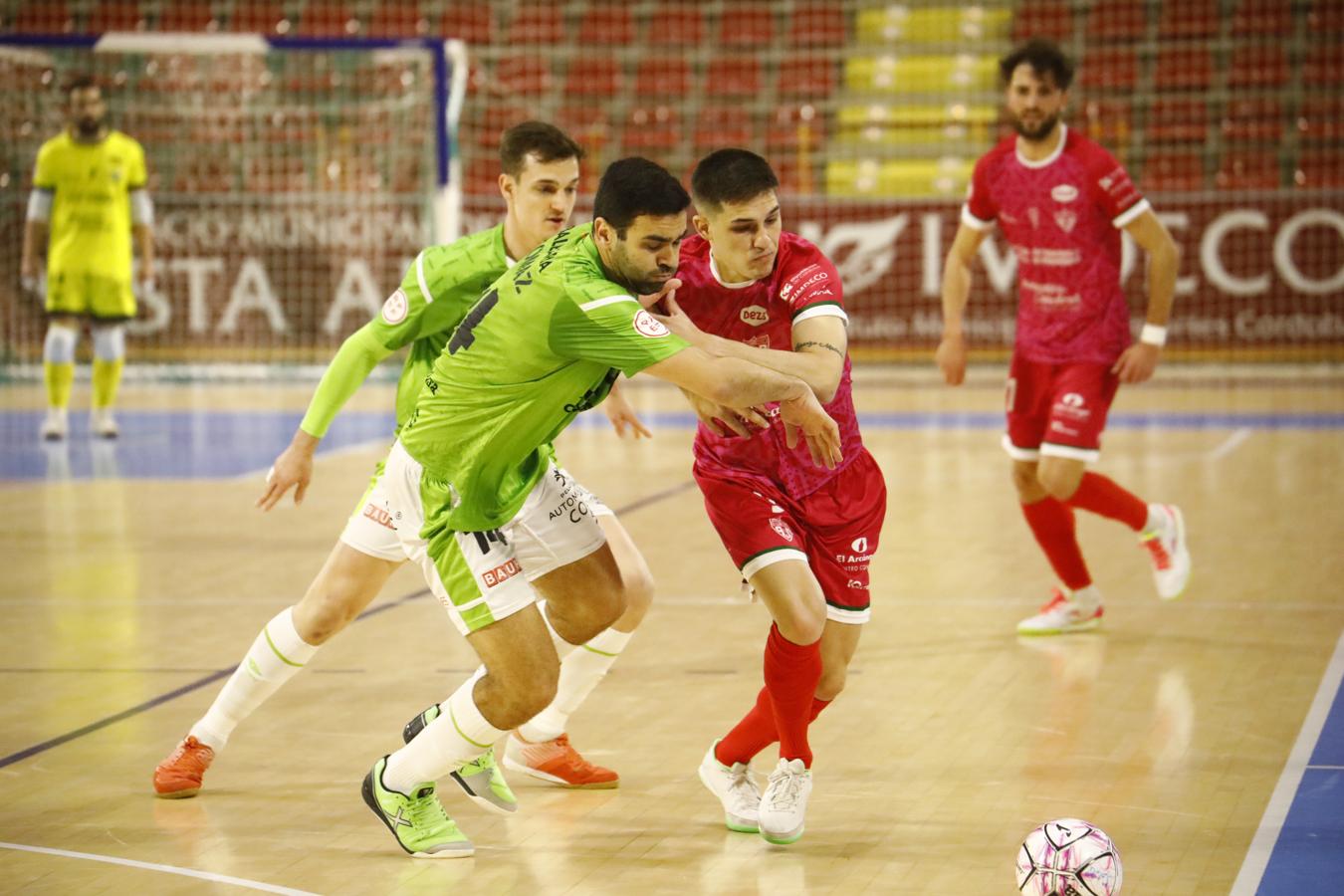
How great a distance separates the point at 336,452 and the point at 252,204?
5514 millimetres

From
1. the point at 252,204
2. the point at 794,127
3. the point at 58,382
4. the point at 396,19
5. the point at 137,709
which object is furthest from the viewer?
the point at 396,19

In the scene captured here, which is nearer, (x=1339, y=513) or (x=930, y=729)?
(x=930, y=729)

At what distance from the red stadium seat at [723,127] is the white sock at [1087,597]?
12621mm

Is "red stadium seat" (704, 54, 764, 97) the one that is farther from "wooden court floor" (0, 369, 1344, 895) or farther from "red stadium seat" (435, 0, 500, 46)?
"wooden court floor" (0, 369, 1344, 895)

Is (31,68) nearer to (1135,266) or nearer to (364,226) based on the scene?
(364,226)

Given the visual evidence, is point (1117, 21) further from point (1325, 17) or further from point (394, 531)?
point (394, 531)

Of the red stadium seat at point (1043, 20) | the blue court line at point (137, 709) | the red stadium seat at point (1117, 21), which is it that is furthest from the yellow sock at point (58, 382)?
the red stadium seat at point (1117, 21)

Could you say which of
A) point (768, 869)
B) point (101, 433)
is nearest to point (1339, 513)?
point (768, 869)

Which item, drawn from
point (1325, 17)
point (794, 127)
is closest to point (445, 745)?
point (794, 127)

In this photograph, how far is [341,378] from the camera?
4.80 m

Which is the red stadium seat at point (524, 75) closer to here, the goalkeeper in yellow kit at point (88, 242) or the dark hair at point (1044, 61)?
the goalkeeper in yellow kit at point (88, 242)

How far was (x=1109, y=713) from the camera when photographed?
5.71 metres

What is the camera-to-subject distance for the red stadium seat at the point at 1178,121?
1856 cm

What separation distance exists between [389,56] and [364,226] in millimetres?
1635
